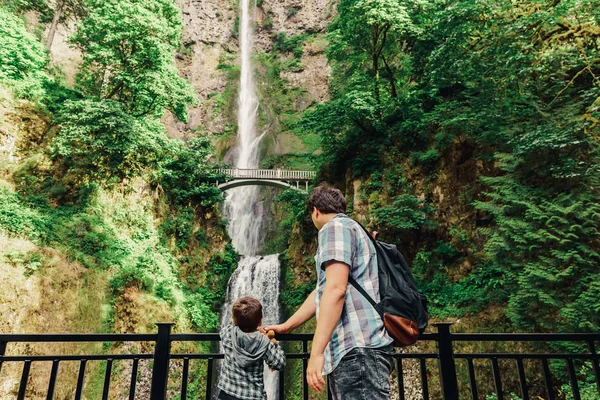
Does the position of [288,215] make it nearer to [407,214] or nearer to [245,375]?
[407,214]

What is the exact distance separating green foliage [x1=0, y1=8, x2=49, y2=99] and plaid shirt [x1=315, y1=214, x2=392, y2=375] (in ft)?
55.3

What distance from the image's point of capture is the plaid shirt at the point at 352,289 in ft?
5.92

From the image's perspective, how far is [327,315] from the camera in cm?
175

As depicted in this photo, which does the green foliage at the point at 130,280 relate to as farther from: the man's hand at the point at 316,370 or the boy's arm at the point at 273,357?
the man's hand at the point at 316,370

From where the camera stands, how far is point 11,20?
45.8 ft

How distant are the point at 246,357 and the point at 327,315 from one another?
0.89 m

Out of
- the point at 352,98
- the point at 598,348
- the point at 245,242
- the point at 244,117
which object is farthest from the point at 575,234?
the point at 244,117

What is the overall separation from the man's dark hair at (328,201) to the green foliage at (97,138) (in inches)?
520

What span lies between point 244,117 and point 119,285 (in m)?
23.0

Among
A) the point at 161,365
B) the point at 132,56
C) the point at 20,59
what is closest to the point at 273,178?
the point at 132,56

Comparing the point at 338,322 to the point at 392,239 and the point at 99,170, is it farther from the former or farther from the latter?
the point at 99,170

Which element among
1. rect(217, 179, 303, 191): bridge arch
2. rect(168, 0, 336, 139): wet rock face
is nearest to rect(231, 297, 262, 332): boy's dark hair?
rect(217, 179, 303, 191): bridge arch

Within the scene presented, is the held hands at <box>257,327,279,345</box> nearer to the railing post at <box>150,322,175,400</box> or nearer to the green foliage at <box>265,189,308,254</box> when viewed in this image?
the railing post at <box>150,322,175,400</box>

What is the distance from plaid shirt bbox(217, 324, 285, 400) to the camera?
234cm
